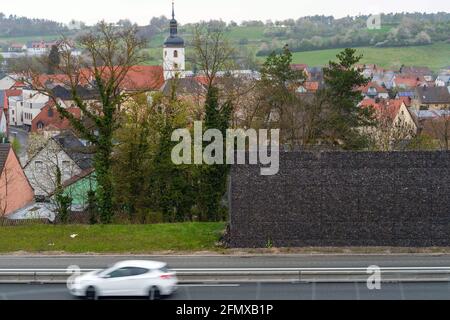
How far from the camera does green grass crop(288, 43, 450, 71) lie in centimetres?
9438

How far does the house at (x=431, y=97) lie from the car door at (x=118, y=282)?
6068 centimetres

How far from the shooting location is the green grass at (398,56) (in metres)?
94.4

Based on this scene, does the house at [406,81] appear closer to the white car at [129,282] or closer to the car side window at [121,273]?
the white car at [129,282]

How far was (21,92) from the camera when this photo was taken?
236 ft

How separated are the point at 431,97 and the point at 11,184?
174 ft

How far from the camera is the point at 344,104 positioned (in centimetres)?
2781

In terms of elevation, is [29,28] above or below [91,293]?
above

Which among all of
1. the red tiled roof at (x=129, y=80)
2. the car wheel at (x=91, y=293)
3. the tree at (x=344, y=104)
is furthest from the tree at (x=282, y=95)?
the car wheel at (x=91, y=293)

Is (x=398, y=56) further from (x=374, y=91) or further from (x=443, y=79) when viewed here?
(x=374, y=91)

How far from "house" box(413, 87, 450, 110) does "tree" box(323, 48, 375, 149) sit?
40.7 metres

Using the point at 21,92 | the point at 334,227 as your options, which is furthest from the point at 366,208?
the point at 21,92

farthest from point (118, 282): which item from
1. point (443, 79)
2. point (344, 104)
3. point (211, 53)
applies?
point (443, 79)

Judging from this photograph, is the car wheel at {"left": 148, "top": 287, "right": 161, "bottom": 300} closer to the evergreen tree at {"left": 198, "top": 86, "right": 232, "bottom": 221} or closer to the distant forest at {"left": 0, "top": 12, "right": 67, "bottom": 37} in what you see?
the evergreen tree at {"left": 198, "top": 86, "right": 232, "bottom": 221}
